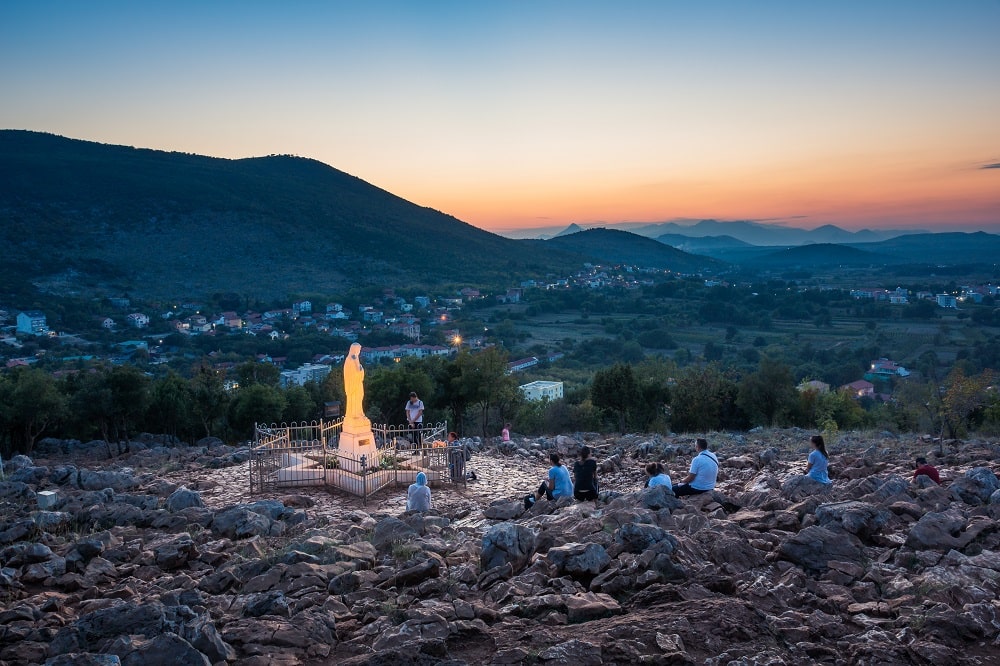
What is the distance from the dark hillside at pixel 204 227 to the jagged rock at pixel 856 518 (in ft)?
254

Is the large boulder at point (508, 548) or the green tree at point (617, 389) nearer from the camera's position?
the large boulder at point (508, 548)

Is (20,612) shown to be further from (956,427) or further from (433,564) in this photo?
(956,427)

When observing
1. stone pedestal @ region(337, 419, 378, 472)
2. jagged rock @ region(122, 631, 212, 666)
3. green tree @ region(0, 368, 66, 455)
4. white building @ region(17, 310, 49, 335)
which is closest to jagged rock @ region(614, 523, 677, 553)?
jagged rock @ region(122, 631, 212, 666)

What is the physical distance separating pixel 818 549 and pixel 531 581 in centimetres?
305

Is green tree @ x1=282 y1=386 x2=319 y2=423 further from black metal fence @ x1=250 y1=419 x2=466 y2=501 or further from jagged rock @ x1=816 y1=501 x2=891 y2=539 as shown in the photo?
jagged rock @ x1=816 y1=501 x2=891 y2=539

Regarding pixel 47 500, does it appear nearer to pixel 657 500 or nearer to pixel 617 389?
pixel 657 500

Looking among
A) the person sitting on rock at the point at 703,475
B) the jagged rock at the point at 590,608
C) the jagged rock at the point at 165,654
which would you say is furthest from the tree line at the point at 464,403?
the jagged rock at the point at 165,654

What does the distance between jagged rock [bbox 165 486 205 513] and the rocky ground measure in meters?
0.08

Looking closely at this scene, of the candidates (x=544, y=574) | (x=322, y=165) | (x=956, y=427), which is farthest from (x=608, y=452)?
(x=322, y=165)

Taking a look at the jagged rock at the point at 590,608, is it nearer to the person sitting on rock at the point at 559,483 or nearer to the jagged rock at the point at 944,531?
the jagged rock at the point at 944,531

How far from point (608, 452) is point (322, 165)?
116 metres

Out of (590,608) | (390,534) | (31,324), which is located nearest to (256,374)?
(390,534)

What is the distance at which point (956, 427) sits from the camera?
2058 cm

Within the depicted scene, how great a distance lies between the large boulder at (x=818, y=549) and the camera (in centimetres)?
653
